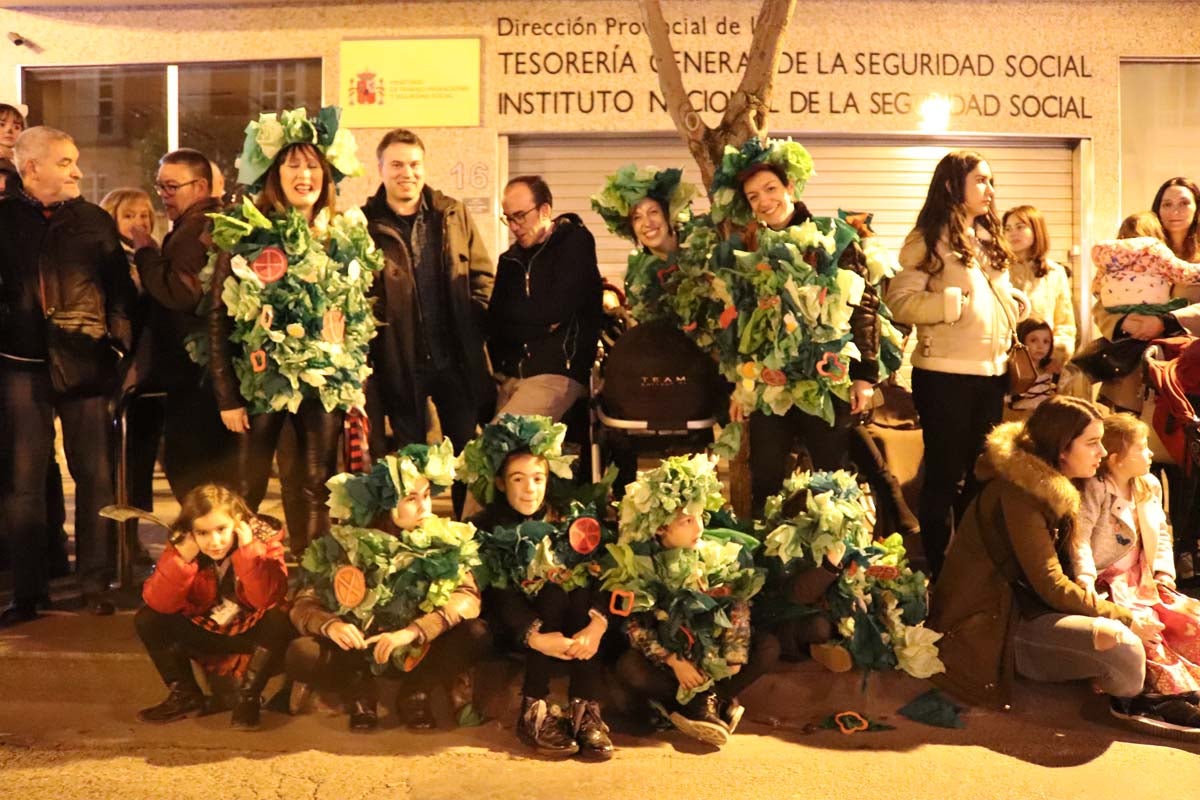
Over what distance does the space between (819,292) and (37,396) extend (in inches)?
139

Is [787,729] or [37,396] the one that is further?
[37,396]

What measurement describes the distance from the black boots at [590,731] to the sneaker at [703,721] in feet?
0.95

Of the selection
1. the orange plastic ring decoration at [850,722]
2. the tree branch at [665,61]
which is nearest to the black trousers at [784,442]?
the orange plastic ring decoration at [850,722]

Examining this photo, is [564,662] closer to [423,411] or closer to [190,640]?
[190,640]

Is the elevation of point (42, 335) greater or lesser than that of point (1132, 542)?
greater

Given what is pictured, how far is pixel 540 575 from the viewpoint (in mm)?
5230

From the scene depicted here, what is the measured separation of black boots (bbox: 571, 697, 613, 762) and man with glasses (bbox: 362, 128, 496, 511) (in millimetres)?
1645

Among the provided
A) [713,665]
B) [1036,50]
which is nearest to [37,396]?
[713,665]

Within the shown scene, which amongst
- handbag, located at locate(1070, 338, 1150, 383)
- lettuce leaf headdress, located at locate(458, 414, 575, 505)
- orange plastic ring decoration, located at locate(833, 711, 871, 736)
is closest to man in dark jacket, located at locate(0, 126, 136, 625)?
lettuce leaf headdress, located at locate(458, 414, 575, 505)

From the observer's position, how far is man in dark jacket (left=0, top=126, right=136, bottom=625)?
6164mm

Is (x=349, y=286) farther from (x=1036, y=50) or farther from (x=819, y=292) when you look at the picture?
(x=1036, y=50)

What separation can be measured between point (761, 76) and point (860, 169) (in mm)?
4274

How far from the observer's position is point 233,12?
429 inches

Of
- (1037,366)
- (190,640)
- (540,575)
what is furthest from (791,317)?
(190,640)
